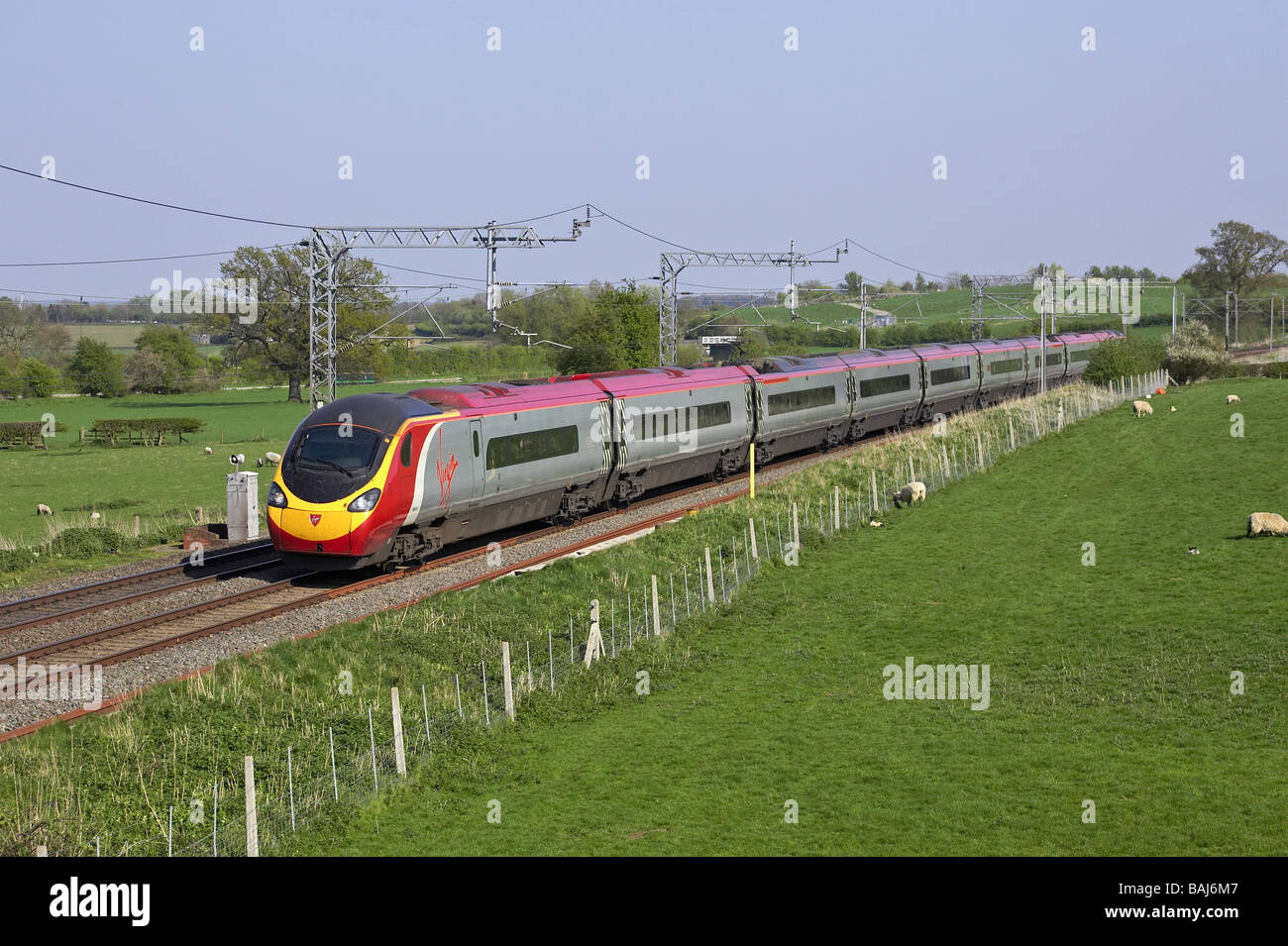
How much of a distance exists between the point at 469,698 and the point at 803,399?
2866 cm

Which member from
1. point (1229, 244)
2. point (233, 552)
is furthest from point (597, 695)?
point (1229, 244)

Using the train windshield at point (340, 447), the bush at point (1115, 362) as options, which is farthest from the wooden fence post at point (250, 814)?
the bush at point (1115, 362)

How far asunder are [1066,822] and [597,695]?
8.37 metres

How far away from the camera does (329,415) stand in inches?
1024

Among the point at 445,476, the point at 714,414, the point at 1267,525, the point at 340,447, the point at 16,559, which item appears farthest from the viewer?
the point at 714,414

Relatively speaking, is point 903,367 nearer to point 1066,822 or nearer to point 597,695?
point 597,695

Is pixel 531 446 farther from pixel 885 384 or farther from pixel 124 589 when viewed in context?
pixel 885 384

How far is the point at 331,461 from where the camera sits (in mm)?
25312

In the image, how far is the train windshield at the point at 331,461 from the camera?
2481 centimetres

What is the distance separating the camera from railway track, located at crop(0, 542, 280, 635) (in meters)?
23.6

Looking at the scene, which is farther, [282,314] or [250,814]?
[282,314]

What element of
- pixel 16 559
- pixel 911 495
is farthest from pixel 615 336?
pixel 16 559

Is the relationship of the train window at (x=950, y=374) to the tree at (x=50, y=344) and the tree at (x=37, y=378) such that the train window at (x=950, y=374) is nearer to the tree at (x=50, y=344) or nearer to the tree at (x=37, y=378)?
the tree at (x=37, y=378)

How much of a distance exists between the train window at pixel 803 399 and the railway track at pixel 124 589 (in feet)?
66.7
